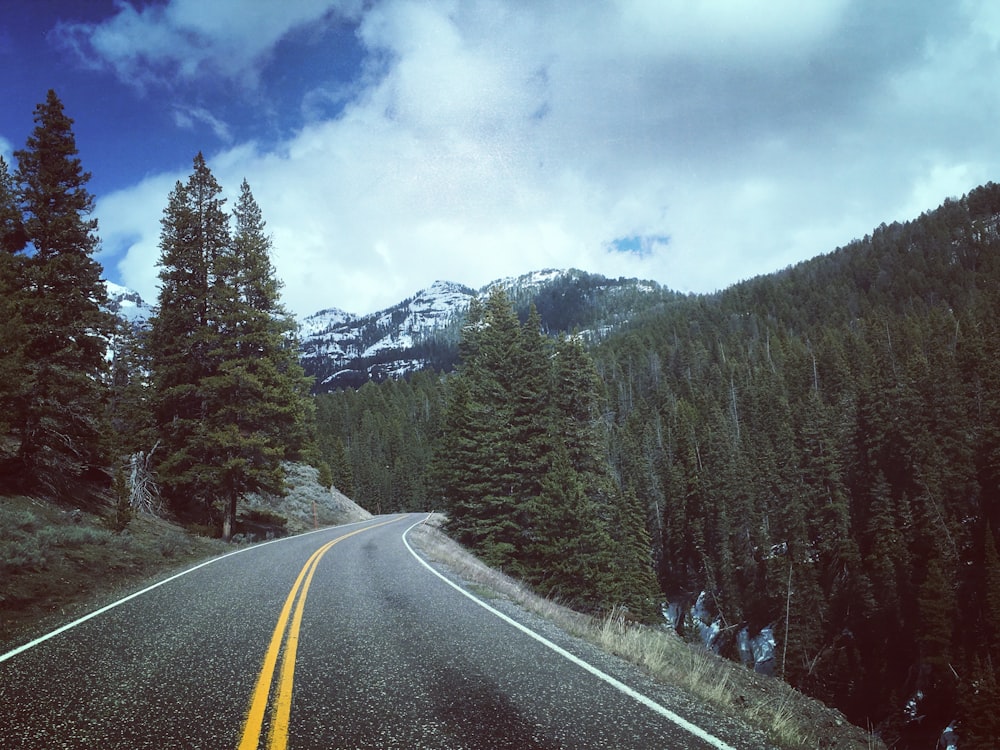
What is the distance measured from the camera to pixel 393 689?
18.9 ft

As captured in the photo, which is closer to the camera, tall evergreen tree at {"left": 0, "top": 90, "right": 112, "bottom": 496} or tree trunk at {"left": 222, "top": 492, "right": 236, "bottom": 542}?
tall evergreen tree at {"left": 0, "top": 90, "right": 112, "bottom": 496}

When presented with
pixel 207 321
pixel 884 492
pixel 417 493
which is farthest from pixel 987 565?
pixel 417 493

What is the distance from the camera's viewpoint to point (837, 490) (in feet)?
208

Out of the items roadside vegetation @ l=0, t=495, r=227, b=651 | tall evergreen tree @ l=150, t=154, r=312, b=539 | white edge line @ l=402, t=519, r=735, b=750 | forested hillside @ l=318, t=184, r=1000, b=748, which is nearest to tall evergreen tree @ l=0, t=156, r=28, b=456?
roadside vegetation @ l=0, t=495, r=227, b=651

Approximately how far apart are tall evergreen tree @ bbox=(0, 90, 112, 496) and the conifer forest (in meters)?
0.08

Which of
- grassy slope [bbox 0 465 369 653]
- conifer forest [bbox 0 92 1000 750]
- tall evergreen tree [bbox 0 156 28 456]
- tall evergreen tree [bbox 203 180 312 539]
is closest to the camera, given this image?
grassy slope [bbox 0 465 369 653]

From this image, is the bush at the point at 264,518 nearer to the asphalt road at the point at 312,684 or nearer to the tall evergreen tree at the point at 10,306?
the tall evergreen tree at the point at 10,306

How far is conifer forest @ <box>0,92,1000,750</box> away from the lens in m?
18.9

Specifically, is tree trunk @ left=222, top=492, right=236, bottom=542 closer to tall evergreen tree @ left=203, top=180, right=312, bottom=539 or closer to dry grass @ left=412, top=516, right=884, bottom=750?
tall evergreen tree @ left=203, top=180, right=312, bottom=539

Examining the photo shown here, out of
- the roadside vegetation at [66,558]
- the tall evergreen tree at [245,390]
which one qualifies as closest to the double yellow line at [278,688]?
the roadside vegetation at [66,558]

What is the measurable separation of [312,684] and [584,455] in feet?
74.7

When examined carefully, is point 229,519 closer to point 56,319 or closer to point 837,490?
point 56,319

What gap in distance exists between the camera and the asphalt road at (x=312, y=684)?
4668 millimetres

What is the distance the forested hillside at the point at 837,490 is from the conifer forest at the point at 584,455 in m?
0.32
